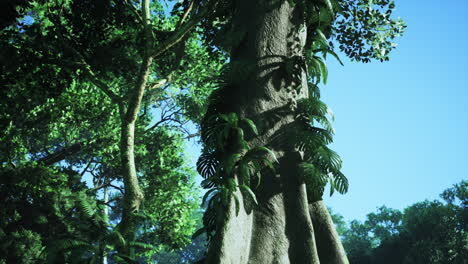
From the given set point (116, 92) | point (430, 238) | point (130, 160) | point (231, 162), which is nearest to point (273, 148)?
point (231, 162)

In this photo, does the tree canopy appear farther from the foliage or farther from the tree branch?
the foliage

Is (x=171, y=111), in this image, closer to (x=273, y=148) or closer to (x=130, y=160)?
(x=130, y=160)

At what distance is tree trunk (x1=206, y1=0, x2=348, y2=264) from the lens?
16.8 ft

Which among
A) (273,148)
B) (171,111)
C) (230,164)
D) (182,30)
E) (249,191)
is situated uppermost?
(171,111)

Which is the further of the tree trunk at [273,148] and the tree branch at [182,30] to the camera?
the tree branch at [182,30]

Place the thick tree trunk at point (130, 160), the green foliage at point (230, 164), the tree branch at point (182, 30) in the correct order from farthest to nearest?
the thick tree trunk at point (130, 160), the tree branch at point (182, 30), the green foliage at point (230, 164)

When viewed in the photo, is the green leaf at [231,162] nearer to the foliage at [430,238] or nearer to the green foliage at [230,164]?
the green foliage at [230,164]

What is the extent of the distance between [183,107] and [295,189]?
16.2 meters

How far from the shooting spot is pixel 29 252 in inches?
821

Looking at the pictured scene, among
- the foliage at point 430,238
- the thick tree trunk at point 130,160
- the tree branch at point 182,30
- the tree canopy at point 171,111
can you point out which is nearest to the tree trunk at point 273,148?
the tree canopy at point 171,111

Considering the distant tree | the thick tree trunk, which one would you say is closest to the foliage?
the distant tree

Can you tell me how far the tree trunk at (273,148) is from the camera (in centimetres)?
513

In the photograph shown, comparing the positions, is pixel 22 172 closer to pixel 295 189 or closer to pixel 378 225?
pixel 295 189

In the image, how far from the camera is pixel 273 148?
18.4 feet
